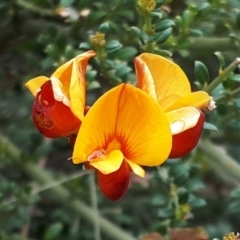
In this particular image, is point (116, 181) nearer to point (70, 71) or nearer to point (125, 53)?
point (70, 71)

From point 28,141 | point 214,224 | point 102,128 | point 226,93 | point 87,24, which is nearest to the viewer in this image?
point 102,128

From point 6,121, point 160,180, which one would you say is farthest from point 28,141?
point 160,180

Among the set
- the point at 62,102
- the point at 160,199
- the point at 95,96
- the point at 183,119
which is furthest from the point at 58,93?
the point at 95,96

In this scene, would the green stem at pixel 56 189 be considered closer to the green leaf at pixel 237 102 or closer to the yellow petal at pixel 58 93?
the green leaf at pixel 237 102

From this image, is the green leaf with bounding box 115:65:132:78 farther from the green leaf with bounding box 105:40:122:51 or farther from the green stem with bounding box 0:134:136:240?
the green stem with bounding box 0:134:136:240

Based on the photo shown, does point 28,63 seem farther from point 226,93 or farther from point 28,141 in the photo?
point 226,93

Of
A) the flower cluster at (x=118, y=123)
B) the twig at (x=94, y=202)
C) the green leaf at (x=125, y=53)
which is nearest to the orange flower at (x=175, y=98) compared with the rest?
the flower cluster at (x=118, y=123)
